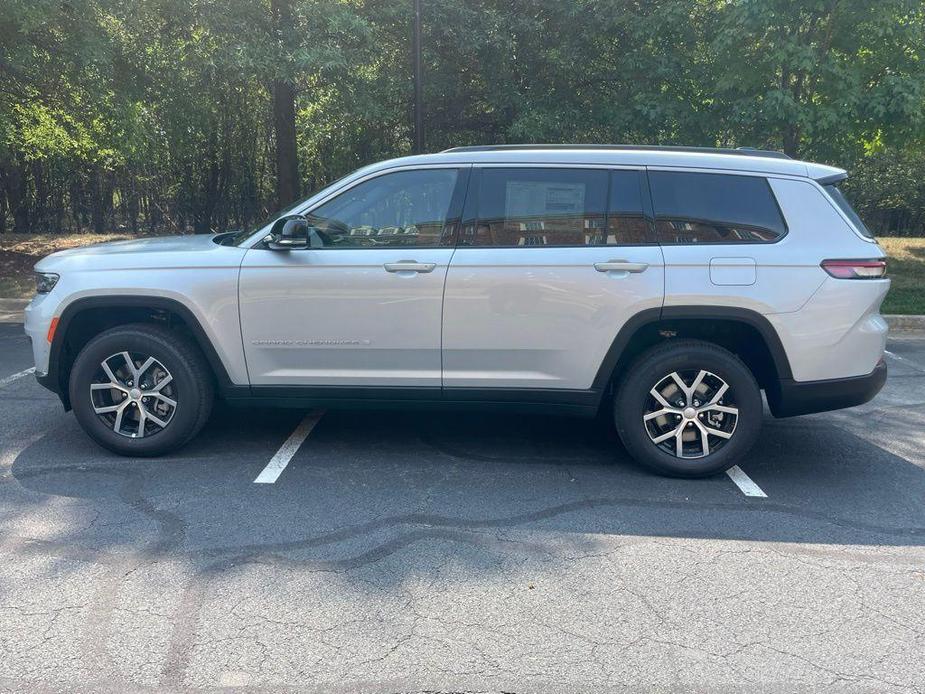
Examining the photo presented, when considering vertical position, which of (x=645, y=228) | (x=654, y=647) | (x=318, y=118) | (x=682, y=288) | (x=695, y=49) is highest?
(x=695, y=49)

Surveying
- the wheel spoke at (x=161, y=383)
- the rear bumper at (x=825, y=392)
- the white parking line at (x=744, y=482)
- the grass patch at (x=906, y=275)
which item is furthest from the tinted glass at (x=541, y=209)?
the grass patch at (x=906, y=275)

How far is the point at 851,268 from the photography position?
4.54 meters

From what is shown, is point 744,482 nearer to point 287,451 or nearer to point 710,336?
point 710,336

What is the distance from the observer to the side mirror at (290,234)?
4.64 metres

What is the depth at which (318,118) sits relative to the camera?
13.1m

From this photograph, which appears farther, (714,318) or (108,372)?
(108,372)

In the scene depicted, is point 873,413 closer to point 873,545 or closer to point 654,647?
point 873,545

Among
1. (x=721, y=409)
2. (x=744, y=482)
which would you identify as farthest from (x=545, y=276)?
(x=744, y=482)

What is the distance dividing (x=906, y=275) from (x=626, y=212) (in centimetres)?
979

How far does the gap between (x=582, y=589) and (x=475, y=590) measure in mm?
461

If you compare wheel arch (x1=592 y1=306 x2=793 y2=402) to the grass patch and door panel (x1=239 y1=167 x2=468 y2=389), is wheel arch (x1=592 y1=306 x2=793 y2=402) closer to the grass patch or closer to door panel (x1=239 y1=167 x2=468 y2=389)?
door panel (x1=239 y1=167 x2=468 y2=389)

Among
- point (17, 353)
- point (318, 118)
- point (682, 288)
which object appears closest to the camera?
point (682, 288)

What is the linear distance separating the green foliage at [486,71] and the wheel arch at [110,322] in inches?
227

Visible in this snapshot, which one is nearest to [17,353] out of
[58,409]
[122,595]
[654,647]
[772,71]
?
[58,409]
